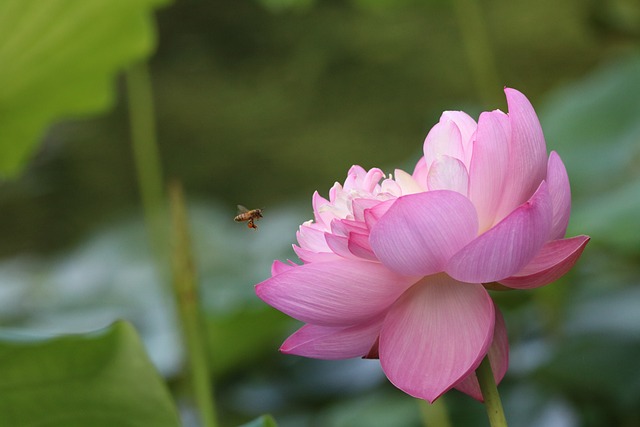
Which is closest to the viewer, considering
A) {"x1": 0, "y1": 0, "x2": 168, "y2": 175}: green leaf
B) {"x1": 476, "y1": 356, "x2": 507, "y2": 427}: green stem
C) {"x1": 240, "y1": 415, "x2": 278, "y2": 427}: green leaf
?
{"x1": 476, "y1": 356, "x2": 507, "y2": 427}: green stem

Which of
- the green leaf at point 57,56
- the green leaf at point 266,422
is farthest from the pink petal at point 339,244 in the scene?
the green leaf at point 57,56

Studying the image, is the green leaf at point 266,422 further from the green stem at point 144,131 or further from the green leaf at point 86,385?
the green stem at point 144,131

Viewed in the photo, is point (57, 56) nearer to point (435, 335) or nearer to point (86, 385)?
point (86, 385)

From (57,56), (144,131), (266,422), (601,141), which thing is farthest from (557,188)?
(144,131)

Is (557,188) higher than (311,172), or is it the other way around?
(311,172)

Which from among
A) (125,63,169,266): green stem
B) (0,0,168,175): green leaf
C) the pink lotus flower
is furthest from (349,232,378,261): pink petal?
(125,63,169,266): green stem

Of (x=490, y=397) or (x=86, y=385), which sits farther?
(x=86, y=385)

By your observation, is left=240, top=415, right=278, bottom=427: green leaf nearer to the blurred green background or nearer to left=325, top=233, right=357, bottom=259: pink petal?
left=325, top=233, right=357, bottom=259: pink petal

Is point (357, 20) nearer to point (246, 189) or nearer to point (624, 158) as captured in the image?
point (246, 189)
